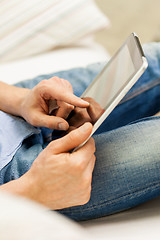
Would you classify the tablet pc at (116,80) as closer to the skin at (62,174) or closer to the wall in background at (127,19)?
the skin at (62,174)

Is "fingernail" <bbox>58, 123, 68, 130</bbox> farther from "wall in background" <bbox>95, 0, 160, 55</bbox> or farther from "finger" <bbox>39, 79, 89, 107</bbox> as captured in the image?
"wall in background" <bbox>95, 0, 160, 55</bbox>

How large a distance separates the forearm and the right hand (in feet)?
0.69

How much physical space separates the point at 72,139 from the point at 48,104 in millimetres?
174

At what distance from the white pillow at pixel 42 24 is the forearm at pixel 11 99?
0.37 meters

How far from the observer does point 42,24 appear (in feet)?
3.31

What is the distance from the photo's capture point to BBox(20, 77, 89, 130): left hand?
543mm

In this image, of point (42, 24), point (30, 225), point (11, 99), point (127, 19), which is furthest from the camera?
point (127, 19)

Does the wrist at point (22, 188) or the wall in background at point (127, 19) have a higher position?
the wrist at point (22, 188)

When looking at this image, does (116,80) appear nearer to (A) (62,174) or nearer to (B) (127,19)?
(A) (62,174)

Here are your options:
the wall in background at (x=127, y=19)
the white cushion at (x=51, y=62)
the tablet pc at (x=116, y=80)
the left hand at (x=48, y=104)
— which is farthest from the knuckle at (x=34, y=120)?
the wall in background at (x=127, y=19)

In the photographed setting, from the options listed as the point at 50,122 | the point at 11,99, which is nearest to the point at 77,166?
the point at 50,122

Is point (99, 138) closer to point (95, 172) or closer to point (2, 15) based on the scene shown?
point (95, 172)

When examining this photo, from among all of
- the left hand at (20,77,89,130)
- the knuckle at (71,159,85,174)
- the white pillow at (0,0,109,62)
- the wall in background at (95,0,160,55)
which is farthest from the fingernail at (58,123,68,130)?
the wall in background at (95,0,160,55)

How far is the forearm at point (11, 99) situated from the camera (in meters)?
0.66
